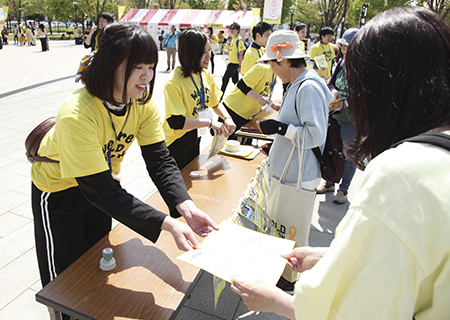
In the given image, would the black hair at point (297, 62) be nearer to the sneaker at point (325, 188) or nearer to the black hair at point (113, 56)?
the black hair at point (113, 56)

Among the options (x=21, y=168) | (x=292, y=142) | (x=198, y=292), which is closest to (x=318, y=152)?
(x=292, y=142)

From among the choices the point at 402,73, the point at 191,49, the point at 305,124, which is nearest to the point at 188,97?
the point at 191,49

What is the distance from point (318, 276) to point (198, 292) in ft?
5.91

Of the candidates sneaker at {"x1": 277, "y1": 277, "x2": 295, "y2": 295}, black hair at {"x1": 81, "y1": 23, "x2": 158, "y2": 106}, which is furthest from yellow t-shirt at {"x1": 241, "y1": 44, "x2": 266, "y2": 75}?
black hair at {"x1": 81, "y1": 23, "x2": 158, "y2": 106}

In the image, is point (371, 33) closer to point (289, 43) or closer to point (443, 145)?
point (443, 145)

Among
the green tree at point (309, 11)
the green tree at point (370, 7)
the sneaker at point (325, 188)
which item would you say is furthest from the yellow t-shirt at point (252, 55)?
the green tree at point (309, 11)

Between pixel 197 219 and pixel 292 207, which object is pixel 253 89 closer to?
pixel 292 207

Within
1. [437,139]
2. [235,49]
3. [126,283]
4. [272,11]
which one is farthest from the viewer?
[272,11]

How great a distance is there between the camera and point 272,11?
1332 centimetres

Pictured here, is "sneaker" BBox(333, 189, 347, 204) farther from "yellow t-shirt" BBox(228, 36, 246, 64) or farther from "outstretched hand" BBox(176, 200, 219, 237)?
"yellow t-shirt" BBox(228, 36, 246, 64)

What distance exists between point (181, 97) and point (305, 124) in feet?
3.36

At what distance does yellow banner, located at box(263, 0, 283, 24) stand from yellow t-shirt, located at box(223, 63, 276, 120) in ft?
34.9

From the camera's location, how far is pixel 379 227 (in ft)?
1.90

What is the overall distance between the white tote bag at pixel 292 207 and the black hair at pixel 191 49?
1053 mm
